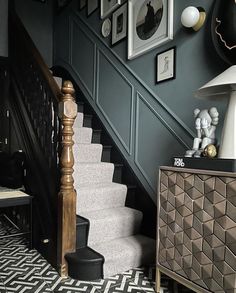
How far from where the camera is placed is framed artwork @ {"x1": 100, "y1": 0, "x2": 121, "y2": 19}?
2.80m

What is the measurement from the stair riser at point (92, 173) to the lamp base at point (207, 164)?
3.68 ft

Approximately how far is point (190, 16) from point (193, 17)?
22 mm

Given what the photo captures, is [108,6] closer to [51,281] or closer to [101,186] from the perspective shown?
[101,186]

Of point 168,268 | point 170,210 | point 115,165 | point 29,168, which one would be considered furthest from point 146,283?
point 29,168

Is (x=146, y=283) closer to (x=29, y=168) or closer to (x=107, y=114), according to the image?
(x=29, y=168)

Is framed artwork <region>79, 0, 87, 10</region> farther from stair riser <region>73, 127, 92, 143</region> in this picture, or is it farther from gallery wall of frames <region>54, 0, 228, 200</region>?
stair riser <region>73, 127, 92, 143</region>

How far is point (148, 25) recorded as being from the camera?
2355mm

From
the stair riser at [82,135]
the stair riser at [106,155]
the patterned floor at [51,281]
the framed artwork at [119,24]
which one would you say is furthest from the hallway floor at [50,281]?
the framed artwork at [119,24]

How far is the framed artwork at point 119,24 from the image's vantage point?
105 inches

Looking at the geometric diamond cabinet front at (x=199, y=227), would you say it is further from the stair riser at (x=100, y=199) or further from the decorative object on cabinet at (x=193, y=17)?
the decorative object on cabinet at (x=193, y=17)

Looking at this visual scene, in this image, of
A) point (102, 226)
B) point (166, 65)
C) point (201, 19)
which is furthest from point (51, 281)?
point (201, 19)

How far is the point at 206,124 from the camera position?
1500mm

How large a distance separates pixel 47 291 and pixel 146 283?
0.67 metres

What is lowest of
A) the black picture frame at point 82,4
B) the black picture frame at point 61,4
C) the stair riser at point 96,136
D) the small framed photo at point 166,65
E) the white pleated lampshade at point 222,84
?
the stair riser at point 96,136
